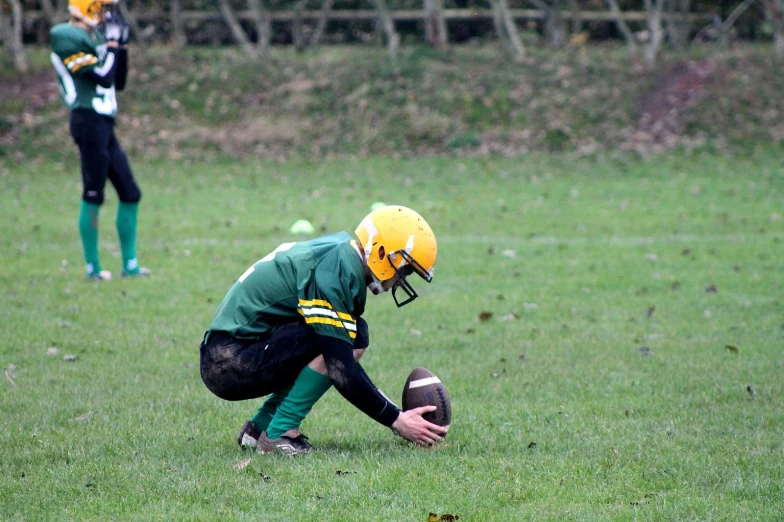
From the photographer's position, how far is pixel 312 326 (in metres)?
4.60

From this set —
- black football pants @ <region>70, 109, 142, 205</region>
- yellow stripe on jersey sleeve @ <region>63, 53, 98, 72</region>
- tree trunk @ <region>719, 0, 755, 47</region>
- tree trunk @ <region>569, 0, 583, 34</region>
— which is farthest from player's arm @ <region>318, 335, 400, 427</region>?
tree trunk @ <region>569, 0, 583, 34</region>

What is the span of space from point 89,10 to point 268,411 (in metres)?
6.09

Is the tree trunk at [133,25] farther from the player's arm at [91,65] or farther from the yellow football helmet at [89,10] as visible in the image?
the player's arm at [91,65]

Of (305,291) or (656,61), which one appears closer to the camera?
(305,291)

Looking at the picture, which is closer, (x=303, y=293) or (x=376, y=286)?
(x=303, y=293)

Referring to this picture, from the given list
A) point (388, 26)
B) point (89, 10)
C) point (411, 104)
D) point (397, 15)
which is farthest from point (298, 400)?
point (397, 15)

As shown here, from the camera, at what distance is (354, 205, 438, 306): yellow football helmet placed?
4.63m

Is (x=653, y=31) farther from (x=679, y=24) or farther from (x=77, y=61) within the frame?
(x=77, y=61)

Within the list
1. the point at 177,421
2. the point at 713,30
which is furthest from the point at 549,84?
the point at 177,421

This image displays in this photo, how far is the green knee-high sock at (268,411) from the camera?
16.9ft

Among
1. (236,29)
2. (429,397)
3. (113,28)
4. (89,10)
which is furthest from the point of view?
(236,29)

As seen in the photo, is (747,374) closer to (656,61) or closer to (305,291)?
(305,291)

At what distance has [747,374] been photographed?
6539 millimetres

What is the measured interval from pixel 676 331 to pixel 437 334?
79.1 inches
